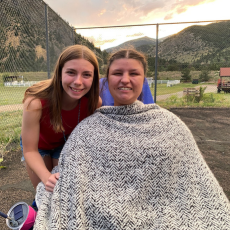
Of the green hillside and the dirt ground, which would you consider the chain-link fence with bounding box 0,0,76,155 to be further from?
the dirt ground

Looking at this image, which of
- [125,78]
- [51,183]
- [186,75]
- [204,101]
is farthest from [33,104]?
[204,101]

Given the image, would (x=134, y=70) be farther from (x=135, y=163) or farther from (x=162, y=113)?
(x=135, y=163)

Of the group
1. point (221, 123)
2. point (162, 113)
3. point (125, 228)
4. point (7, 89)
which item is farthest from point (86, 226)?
point (221, 123)

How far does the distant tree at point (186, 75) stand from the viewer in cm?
723

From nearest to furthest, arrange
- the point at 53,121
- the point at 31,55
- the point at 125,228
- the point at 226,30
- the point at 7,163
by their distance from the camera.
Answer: the point at 125,228 → the point at 53,121 → the point at 7,163 → the point at 31,55 → the point at 226,30

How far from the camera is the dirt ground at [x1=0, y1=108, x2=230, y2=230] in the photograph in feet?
7.63

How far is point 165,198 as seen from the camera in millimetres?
1111

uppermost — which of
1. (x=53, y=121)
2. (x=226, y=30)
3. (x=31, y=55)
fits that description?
(x=226, y=30)

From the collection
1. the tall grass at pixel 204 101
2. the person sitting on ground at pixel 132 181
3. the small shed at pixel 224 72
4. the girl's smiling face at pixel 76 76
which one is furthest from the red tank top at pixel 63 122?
the small shed at pixel 224 72

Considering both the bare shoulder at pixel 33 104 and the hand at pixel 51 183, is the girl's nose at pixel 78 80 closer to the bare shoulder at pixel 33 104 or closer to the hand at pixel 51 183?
the bare shoulder at pixel 33 104

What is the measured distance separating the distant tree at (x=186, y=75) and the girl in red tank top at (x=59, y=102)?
6.27 m

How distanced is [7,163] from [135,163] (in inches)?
106

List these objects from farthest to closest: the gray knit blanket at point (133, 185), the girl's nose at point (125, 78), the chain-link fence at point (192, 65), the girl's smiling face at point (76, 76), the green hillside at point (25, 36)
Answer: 1. the chain-link fence at point (192, 65)
2. the green hillside at point (25, 36)
3. the girl's smiling face at point (76, 76)
4. the girl's nose at point (125, 78)
5. the gray knit blanket at point (133, 185)

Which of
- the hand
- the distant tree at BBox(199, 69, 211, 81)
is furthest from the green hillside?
the distant tree at BBox(199, 69, 211, 81)
